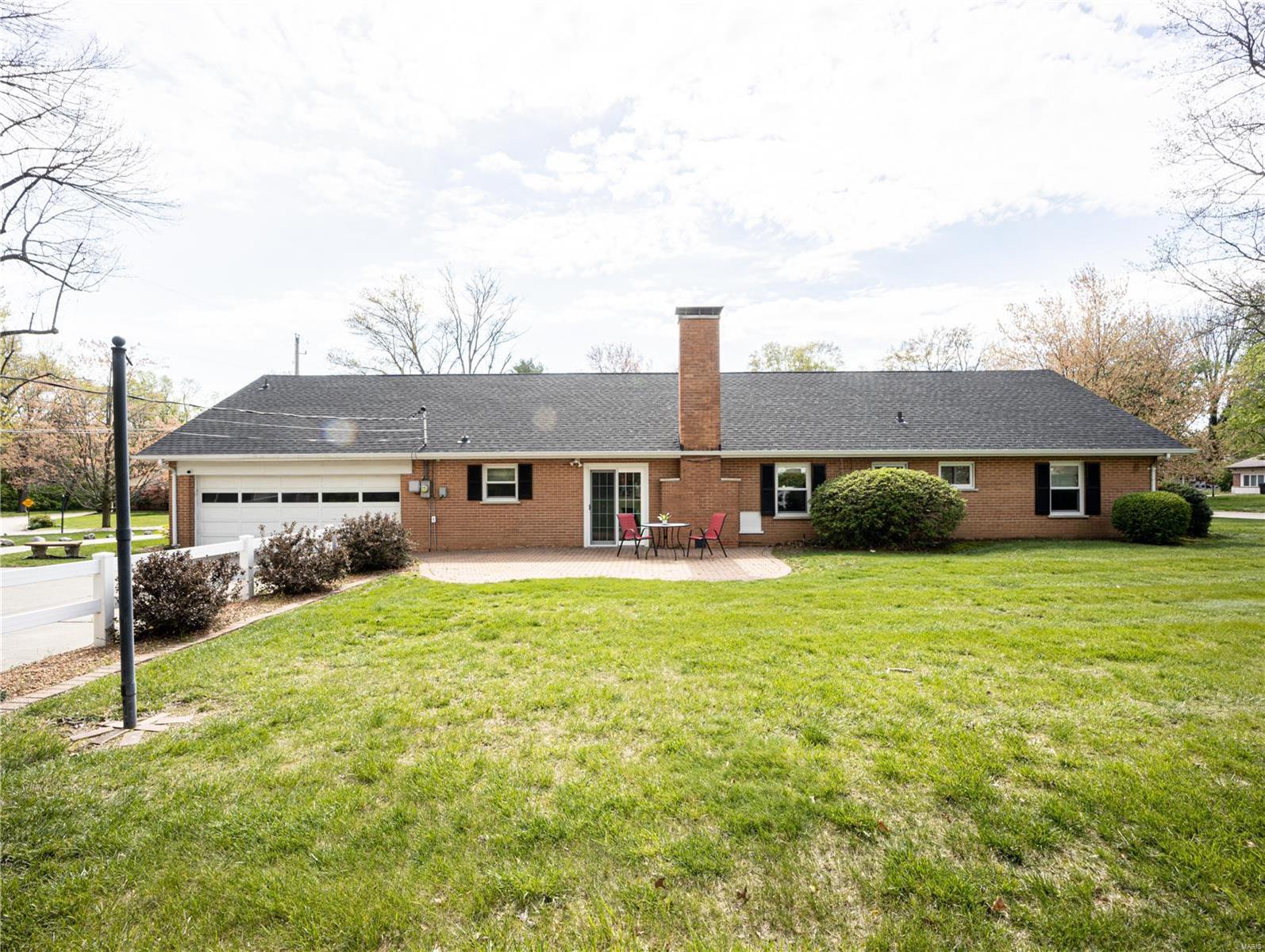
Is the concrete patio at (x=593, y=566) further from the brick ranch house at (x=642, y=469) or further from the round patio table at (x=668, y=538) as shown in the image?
the brick ranch house at (x=642, y=469)

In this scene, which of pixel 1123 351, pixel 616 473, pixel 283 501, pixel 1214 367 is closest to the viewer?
pixel 616 473

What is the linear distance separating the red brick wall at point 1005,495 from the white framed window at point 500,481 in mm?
5617

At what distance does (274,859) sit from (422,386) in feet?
59.2

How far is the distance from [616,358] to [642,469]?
2560cm

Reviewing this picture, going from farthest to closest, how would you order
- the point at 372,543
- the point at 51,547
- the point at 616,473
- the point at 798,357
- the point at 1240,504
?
1. the point at 798,357
2. the point at 1240,504
3. the point at 616,473
4. the point at 51,547
5. the point at 372,543

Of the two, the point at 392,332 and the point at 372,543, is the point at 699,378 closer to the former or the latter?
the point at 372,543

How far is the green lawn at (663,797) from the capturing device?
2354 millimetres

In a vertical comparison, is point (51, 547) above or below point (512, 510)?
below

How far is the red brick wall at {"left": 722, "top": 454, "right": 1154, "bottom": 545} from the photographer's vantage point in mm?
15594

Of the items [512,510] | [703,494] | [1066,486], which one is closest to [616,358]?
[512,510]

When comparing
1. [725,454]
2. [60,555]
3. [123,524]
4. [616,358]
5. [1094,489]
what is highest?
[616,358]

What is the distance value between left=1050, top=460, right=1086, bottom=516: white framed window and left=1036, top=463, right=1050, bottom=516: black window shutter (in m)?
0.21

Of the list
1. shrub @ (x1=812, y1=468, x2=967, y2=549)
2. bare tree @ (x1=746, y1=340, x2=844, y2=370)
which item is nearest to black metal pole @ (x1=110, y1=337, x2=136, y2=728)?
shrub @ (x1=812, y1=468, x2=967, y2=549)

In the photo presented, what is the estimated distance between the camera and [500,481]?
51.8ft
